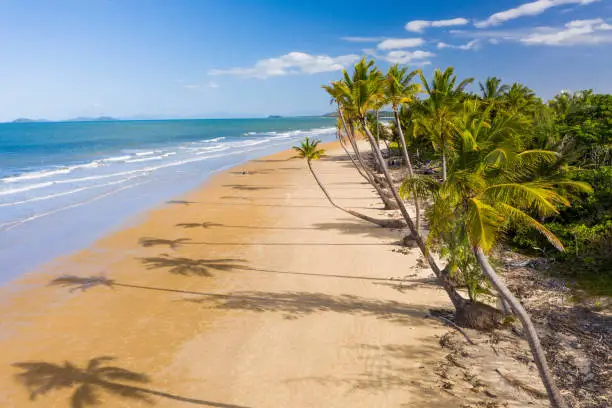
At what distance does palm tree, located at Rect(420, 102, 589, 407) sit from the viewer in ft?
24.7

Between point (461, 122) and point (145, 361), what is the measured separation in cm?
919

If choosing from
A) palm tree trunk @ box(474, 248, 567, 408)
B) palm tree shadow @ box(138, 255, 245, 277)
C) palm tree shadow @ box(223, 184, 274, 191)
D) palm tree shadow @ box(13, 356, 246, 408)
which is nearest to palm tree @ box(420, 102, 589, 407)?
palm tree trunk @ box(474, 248, 567, 408)

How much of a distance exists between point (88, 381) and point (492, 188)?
31.2ft

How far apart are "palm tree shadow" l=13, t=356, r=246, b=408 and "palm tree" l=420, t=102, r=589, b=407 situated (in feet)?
19.2

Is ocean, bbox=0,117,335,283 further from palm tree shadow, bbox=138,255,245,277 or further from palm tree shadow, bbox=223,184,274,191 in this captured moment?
palm tree shadow, bbox=138,255,245,277

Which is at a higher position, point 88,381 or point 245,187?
point 245,187

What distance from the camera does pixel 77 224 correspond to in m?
23.4

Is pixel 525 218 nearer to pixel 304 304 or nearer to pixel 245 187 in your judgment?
pixel 304 304

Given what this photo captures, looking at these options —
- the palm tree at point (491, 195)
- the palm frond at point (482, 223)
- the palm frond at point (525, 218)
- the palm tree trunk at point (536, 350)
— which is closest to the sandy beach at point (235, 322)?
the palm tree trunk at point (536, 350)

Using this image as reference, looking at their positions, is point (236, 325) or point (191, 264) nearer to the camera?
point (236, 325)

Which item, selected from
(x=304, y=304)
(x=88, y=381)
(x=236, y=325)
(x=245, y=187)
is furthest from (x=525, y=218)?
(x=245, y=187)

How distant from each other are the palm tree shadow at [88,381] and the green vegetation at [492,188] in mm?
6097

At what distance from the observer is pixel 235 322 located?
12422 millimetres

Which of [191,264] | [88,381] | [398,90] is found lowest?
[88,381]
